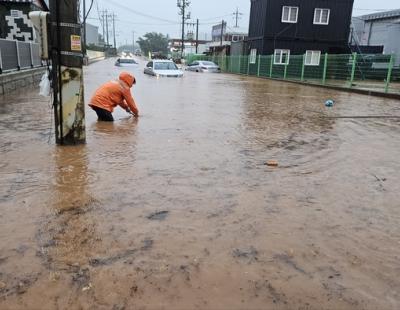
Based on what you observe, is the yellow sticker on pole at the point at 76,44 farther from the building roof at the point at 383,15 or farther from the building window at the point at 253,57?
the building roof at the point at 383,15

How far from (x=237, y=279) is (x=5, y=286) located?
1.44 meters

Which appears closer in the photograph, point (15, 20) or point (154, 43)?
point (15, 20)

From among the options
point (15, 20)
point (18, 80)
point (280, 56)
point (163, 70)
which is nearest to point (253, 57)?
point (280, 56)

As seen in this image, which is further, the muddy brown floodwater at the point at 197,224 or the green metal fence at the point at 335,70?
the green metal fence at the point at 335,70

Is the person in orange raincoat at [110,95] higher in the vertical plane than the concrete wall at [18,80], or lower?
higher

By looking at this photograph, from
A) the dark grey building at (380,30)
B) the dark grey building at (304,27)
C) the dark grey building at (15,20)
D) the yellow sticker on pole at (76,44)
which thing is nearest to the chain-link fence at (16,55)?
the dark grey building at (15,20)

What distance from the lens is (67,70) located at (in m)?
5.73

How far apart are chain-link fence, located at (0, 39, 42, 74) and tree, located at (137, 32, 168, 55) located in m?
106

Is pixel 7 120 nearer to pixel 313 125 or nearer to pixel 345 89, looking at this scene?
pixel 313 125

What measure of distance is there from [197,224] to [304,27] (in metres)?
30.6

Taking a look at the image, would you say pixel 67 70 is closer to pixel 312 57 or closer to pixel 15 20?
pixel 15 20

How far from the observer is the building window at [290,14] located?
30.8 metres

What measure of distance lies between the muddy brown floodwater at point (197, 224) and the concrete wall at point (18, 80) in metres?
6.47

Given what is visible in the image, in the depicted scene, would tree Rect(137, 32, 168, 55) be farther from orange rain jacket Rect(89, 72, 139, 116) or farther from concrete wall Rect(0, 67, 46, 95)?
orange rain jacket Rect(89, 72, 139, 116)
